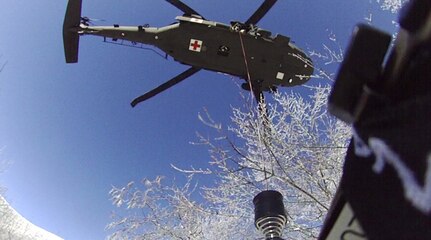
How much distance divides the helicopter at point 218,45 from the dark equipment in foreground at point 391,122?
8570mm

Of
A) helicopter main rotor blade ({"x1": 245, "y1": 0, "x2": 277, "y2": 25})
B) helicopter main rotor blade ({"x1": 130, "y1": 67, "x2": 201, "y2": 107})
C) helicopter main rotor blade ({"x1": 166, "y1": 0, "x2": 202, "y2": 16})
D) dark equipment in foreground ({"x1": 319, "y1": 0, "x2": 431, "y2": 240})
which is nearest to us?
dark equipment in foreground ({"x1": 319, "y1": 0, "x2": 431, "y2": 240})

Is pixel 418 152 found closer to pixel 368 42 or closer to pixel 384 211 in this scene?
pixel 384 211

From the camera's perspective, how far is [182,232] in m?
9.57

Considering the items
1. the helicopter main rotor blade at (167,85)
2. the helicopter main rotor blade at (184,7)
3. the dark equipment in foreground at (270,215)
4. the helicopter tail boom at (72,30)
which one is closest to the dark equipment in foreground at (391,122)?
the dark equipment in foreground at (270,215)

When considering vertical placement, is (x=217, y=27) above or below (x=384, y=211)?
above

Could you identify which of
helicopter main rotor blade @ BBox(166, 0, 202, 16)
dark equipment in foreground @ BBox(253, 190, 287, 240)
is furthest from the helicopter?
dark equipment in foreground @ BBox(253, 190, 287, 240)

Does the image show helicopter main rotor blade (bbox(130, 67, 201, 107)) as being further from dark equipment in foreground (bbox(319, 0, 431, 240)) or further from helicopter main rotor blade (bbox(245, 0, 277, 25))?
dark equipment in foreground (bbox(319, 0, 431, 240))

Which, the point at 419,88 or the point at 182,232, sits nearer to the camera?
the point at 419,88

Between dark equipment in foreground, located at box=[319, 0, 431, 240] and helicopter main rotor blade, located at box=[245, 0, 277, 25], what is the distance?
8349mm

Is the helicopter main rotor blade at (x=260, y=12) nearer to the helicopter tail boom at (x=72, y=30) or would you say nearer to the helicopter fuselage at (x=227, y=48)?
the helicopter fuselage at (x=227, y=48)

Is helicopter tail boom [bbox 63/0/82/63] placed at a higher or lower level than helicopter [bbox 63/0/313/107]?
lower

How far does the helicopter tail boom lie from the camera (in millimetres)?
10070

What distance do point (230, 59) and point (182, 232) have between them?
4.77m

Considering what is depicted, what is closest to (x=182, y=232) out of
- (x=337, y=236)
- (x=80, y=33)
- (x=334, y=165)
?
(x=334, y=165)
